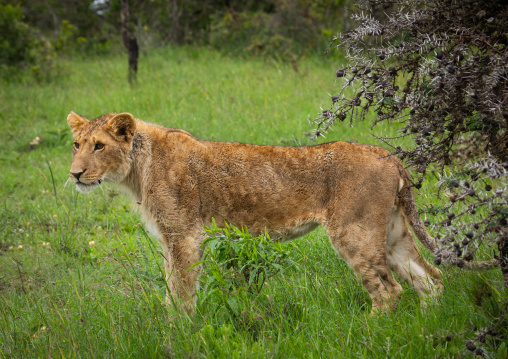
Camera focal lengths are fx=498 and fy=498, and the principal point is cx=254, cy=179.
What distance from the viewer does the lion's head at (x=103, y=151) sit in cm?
413

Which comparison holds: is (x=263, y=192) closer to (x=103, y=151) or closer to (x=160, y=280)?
(x=160, y=280)

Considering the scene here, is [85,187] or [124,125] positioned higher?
[124,125]

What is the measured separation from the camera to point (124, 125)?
4297 mm

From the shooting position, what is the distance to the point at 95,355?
315 centimetres

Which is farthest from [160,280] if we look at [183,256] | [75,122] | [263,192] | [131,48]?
[131,48]

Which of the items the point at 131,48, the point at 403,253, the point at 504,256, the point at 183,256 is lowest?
the point at 131,48

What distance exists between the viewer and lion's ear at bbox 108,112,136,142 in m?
4.24

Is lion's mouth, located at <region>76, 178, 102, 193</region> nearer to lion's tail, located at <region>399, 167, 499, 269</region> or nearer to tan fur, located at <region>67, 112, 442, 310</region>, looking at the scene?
tan fur, located at <region>67, 112, 442, 310</region>

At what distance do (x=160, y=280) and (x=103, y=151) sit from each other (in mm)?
1189

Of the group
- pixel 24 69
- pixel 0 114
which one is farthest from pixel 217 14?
pixel 0 114

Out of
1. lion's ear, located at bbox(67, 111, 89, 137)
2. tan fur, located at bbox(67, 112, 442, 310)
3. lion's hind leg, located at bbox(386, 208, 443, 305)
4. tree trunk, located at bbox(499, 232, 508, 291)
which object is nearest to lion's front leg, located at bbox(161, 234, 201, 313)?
tan fur, located at bbox(67, 112, 442, 310)

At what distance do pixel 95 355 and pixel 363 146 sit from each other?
2565 mm

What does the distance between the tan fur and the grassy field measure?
0.24 metres

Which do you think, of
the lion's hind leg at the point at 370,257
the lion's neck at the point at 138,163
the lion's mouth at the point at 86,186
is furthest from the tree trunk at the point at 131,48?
the lion's hind leg at the point at 370,257
